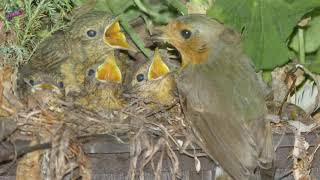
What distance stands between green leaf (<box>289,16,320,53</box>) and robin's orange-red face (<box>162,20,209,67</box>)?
0.38 m

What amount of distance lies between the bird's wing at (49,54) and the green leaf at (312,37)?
2.87 feet

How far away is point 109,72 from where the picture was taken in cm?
268

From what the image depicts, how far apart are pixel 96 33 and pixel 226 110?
0.73m

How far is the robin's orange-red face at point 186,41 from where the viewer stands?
2.56 m

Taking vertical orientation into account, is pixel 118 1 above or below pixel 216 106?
above

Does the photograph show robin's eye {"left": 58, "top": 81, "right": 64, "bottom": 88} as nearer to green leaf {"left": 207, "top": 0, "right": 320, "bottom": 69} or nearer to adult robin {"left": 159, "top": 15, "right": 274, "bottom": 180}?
adult robin {"left": 159, "top": 15, "right": 274, "bottom": 180}

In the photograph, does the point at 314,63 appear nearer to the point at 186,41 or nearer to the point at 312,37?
the point at 312,37

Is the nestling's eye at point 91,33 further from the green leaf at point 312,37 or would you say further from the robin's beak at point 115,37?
the green leaf at point 312,37

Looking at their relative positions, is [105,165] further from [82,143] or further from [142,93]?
[142,93]

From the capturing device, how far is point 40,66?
8.98 ft

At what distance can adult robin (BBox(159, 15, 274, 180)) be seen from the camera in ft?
7.07

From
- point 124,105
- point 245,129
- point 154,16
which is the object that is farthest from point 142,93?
point 245,129

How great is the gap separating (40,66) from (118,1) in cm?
40

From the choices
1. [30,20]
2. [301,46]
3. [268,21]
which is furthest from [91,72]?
[301,46]
